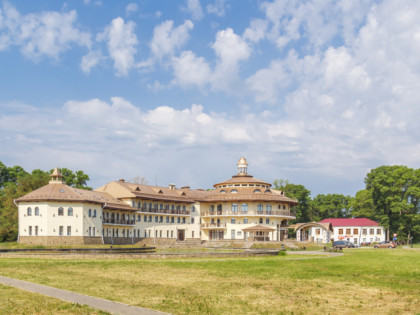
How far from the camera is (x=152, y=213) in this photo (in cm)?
7900

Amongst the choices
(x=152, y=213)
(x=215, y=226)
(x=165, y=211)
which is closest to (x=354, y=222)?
(x=215, y=226)

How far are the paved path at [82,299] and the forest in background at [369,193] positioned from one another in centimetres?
5690

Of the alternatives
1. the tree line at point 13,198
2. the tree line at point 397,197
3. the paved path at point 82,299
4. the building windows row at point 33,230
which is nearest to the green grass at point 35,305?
the paved path at point 82,299

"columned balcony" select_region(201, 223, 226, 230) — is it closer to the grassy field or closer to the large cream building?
the large cream building

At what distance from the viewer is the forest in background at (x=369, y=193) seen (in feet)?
242

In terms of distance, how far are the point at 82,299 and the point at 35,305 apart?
1.51m

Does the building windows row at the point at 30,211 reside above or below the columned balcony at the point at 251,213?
above

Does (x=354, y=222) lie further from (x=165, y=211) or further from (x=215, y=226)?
(x=165, y=211)

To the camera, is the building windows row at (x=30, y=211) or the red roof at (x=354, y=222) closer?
the building windows row at (x=30, y=211)

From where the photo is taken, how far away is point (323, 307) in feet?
50.8

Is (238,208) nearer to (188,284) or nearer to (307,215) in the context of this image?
(307,215)

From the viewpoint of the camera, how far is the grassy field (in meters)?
15.4

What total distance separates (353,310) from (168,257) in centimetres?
2339

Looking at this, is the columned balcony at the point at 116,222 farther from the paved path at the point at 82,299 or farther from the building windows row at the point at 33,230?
the paved path at the point at 82,299
